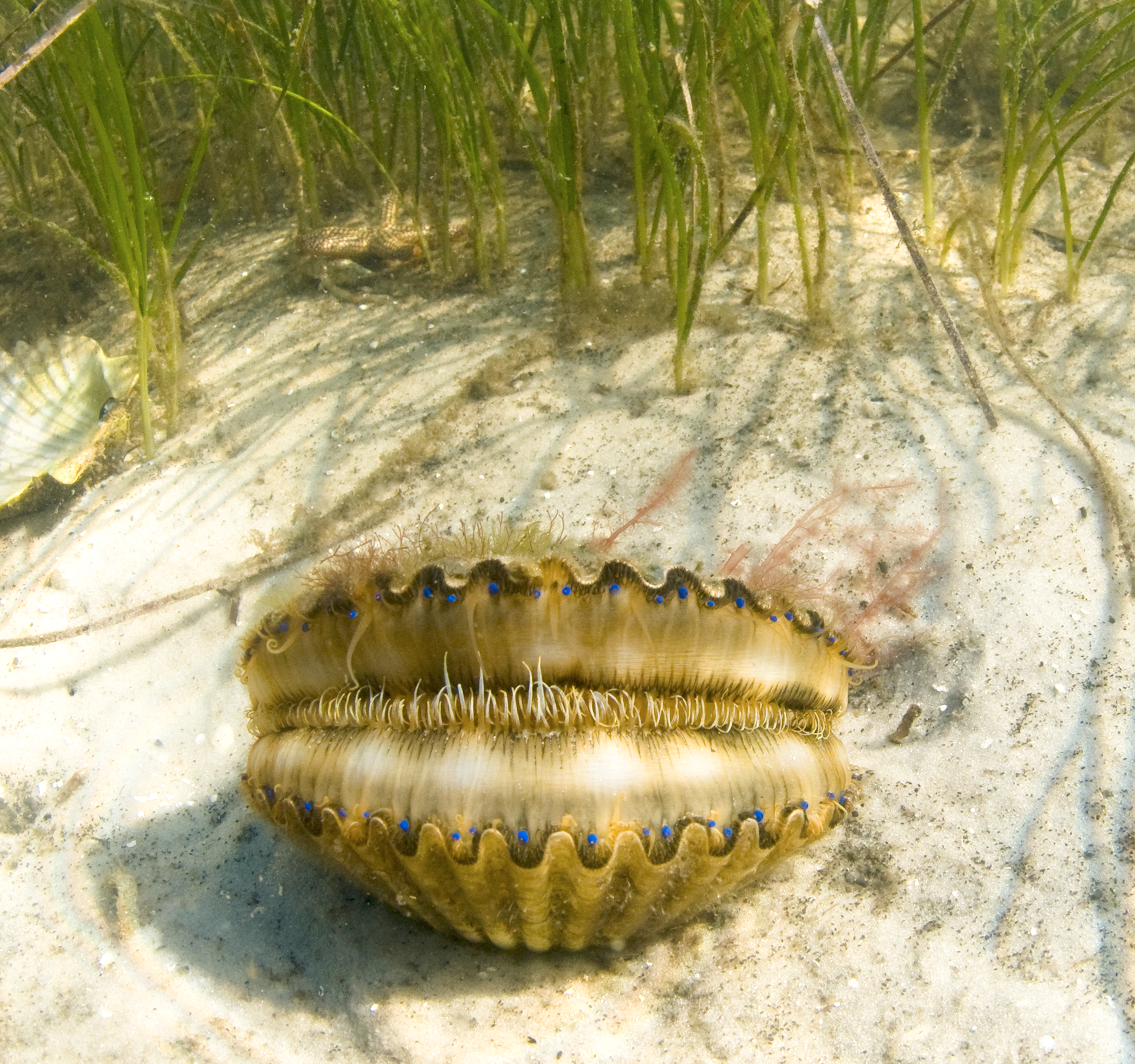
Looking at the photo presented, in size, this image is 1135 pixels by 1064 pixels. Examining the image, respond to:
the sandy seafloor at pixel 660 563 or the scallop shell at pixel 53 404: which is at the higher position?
the scallop shell at pixel 53 404

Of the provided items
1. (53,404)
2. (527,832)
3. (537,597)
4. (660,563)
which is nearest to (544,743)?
(527,832)

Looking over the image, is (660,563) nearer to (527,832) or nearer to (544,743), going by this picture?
(544,743)

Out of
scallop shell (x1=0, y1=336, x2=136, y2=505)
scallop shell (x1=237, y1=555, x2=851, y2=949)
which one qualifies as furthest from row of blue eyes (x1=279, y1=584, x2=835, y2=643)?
scallop shell (x1=0, y1=336, x2=136, y2=505)

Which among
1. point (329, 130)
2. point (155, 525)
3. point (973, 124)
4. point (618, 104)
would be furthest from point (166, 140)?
point (973, 124)

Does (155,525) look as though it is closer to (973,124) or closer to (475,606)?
(475,606)

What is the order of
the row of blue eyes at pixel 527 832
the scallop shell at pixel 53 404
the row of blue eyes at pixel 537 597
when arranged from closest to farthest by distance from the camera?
the row of blue eyes at pixel 527 832 → the row of blue eyes at pixel 537 597 → the scallop shell at pixel 53 404

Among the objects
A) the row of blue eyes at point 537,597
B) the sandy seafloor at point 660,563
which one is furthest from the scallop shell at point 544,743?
the sandy seafloor at point 660,563

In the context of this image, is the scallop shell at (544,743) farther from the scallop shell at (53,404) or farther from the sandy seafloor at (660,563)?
the scallop shell at (53,404)

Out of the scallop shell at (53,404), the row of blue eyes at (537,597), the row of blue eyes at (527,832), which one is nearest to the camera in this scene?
the row of blue eyes at (527,832)
